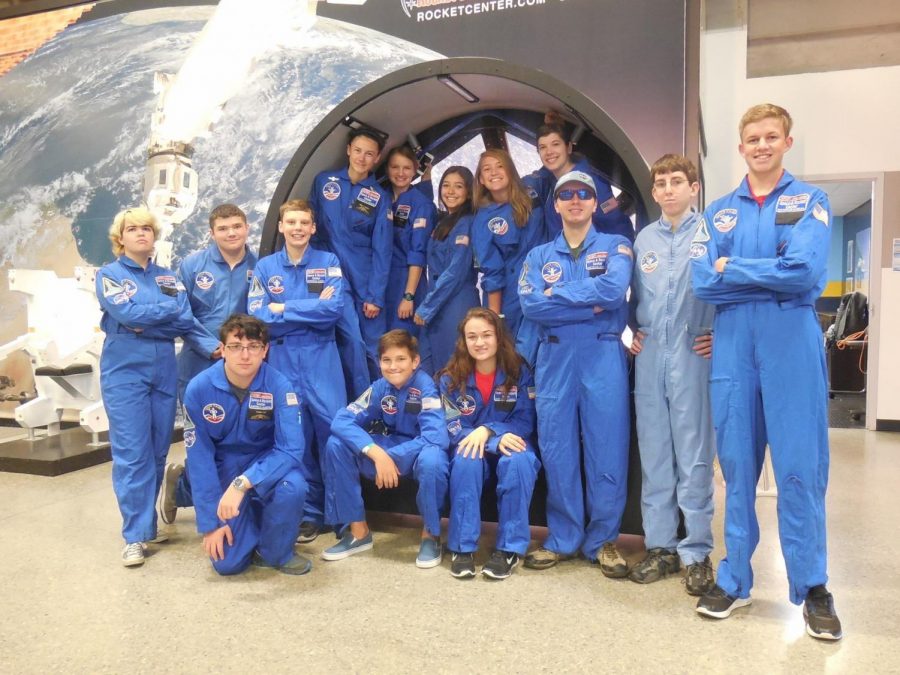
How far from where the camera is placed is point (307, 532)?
341cm

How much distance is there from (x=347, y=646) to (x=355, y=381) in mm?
1708

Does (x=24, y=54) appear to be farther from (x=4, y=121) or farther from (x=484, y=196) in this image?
(x=484, y=196)

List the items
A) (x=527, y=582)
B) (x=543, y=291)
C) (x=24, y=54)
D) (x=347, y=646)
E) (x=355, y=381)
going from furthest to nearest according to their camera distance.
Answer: (x=24, y=54), (x=355, y=381), (x=543, y=291), (x=527, y=582), (x=347, y=646)

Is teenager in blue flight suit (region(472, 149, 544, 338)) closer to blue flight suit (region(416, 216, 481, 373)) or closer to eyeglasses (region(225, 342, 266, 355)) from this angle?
blue flight suit (region(416, 216, 481, 373))

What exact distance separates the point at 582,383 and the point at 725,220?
34.7 inches

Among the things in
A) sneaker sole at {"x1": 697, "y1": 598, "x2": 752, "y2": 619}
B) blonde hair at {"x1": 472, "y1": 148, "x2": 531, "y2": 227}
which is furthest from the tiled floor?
blonde hair at {"x1": 472, "y1": 148, "x2": 531, "y2": 227}

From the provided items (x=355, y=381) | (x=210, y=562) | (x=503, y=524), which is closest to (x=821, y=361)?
(x=503, y=524)

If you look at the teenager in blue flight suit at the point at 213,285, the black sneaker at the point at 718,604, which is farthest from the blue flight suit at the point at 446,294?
the black sneaker at the point at 718,604

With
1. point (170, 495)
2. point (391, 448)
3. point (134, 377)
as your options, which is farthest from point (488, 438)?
point (170, 495)

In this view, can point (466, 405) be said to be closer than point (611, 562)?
No

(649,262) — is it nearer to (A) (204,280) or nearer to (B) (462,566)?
(B) (462,566)

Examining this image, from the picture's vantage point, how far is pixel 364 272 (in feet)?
13.0

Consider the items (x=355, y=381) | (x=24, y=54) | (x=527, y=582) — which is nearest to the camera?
(x=527, y=582)

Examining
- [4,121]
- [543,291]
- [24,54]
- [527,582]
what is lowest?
[527,582]
